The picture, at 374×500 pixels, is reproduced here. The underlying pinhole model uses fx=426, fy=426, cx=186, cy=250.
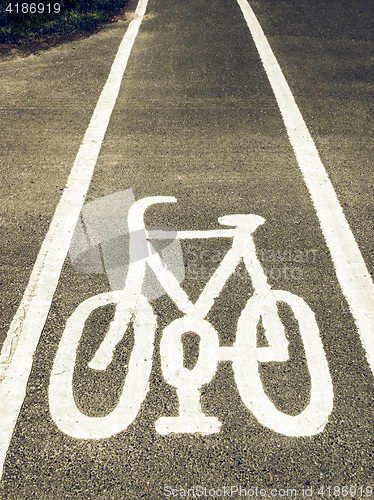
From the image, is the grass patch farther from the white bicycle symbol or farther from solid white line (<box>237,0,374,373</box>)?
the white bicycle symbol

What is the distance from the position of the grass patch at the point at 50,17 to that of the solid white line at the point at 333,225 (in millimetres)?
4300

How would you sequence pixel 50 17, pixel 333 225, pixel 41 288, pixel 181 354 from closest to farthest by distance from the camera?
1. pixel 181 354
2. pixel 41 288
3. pixel 333 225
4. pixel 50 17

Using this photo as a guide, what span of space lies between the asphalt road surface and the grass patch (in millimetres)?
1903

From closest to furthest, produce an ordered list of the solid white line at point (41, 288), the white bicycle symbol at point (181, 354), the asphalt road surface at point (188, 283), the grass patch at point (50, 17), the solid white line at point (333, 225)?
the asphalt road surface at point (188, 283) → the white bicycle symbol at point (181, 354) → the solid white line at point (41, 288) → the solid white line at point (333, 225) → the grass patch at point (50, 17)

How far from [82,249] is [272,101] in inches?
146

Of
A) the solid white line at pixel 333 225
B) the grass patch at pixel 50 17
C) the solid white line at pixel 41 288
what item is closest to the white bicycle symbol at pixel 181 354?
the solid white line at pixel 41 288

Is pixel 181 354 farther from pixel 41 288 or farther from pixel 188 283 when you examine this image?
pixel 41 288

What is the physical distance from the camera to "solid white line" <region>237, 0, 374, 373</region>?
3.27 meters

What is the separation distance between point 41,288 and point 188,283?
1.20m

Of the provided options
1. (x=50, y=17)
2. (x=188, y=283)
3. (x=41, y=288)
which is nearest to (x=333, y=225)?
(x=188, y=283)

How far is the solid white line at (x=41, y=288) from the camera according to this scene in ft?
9.08

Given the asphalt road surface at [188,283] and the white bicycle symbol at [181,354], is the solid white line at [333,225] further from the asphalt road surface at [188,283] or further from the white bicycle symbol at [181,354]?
the white bicycle symbol at [181,354]

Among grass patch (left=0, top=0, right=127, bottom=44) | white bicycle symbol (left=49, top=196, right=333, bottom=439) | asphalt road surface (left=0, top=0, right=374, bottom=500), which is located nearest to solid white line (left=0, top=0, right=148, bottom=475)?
asphalt road surface (left=0, top=0, right=374, bottom=500)

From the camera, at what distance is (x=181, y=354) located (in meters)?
2.99
